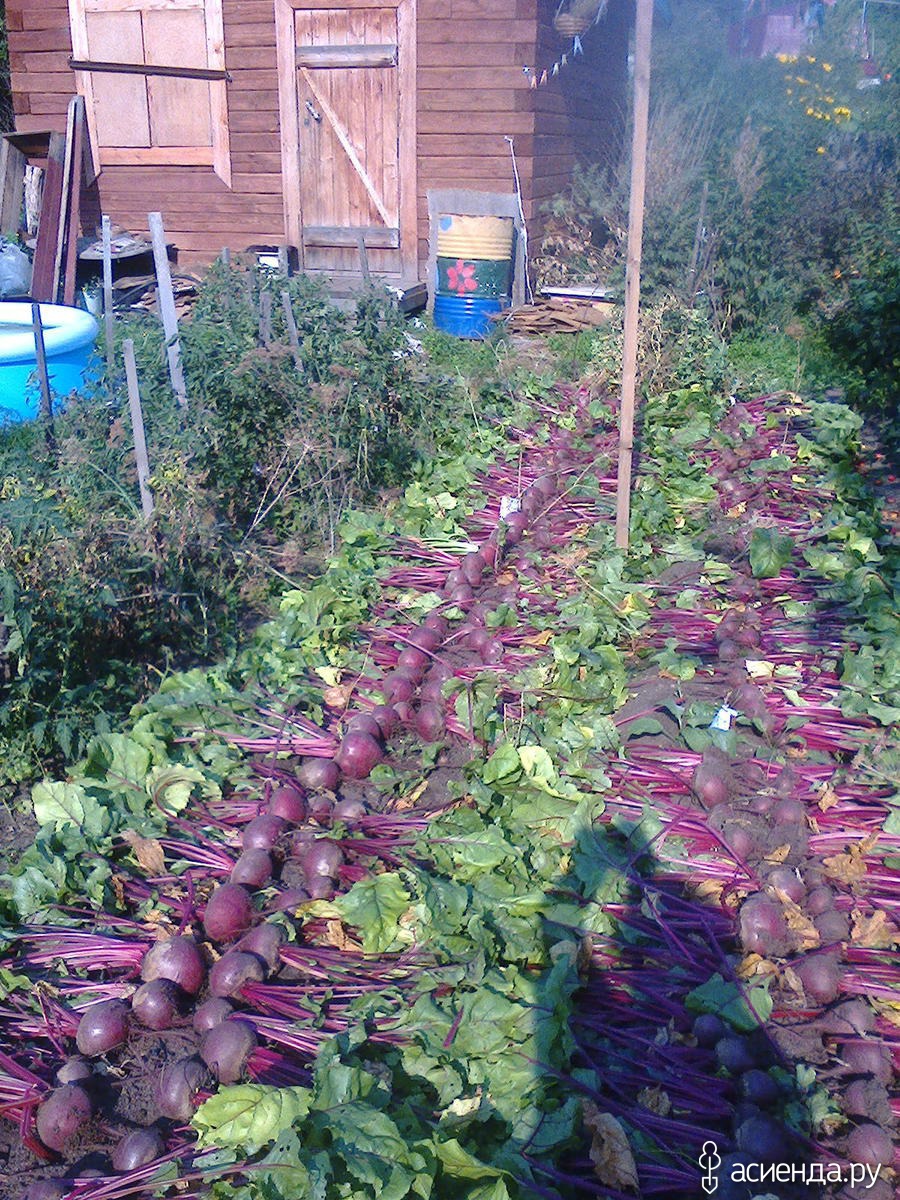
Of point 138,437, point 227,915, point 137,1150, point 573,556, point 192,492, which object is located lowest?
point 137,1150

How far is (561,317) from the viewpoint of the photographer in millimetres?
10352

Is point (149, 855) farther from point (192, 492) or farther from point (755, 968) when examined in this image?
point (192, 492)

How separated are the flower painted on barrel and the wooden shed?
2.65 ft

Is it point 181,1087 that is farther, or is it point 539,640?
point 539,640

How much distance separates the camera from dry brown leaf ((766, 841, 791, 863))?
287 centimetres

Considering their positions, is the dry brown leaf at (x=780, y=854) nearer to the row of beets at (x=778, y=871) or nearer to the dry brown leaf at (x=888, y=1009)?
the row of beets at (x=778, y=871)

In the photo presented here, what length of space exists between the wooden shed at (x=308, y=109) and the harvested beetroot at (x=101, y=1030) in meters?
9.38

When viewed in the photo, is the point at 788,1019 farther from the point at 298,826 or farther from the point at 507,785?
the point at 298,826

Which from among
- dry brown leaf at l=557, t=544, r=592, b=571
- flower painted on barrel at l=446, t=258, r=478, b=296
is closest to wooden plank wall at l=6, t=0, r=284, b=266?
flower painted on barrel at l=446, t=258, r=478, b=296

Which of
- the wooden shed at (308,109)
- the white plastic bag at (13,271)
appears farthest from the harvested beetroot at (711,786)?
the white plastic bag at (13,271)

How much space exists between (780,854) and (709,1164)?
0.98 m

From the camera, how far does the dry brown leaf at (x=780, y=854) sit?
2.87m

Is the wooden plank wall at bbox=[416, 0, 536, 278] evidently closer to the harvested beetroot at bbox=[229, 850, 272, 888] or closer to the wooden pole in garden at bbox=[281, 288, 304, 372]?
the wooden pole in garden at bbox=[281, 288, 304, 372]

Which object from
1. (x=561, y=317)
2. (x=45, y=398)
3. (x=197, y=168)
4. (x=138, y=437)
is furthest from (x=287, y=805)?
(x=197, y=168)
